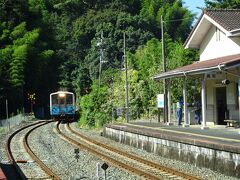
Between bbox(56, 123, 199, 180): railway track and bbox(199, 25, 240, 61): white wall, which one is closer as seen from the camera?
bbox(56, 123, 199, 180): railway track

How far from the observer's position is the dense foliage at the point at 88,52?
118ft

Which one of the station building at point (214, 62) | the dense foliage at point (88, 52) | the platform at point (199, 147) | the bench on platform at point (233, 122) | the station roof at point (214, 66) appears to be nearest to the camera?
the platform at point (199, 147)

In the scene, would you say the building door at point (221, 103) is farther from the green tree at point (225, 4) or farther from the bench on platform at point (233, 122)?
the green tree at point (225, 4)

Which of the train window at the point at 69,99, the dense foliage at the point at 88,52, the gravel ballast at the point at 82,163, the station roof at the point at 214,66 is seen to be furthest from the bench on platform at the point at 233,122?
the train window at the point at 69,99

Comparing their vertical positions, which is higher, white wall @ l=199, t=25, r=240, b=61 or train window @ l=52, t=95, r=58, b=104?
white wall @ l=199, t=25, r=240, b=61

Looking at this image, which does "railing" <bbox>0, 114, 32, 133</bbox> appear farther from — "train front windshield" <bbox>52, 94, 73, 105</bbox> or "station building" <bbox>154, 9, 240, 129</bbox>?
"station building" <bbox>154, 9, 240, 129</bbox>

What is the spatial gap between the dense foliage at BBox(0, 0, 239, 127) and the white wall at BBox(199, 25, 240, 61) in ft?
29.9

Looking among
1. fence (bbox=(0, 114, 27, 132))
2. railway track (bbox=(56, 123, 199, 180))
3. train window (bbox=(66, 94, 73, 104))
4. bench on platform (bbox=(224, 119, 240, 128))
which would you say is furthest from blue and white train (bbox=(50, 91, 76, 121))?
bench on platform (bbox=(224, 119, 240, 128))

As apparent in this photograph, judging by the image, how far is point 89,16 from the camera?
89000 mm

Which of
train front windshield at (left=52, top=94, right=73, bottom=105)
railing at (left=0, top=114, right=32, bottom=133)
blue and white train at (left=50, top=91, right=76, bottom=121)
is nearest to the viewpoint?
railing at (left=0, top=114, right=32, bottom=133)

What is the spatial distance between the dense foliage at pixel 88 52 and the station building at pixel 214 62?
378 inches

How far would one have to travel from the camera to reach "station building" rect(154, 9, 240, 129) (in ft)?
61.7

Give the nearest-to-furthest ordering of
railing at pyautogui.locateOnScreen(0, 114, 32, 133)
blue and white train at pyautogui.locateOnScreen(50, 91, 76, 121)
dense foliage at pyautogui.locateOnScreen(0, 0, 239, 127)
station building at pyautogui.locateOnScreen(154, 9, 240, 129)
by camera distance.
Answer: station building at pyautogui.locateOnScreen(154, 9, 240, 129), railing at pyautogui.locateOnScreen(0, 114, 32, 133), dense foliage at pyautogui.locateOnScreen(0, 0, 239, 127), blue and white train at pyautogui.locateOnScreen(50, 91, 76, 121)

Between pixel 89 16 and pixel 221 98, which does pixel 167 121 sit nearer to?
pixel 221 98
